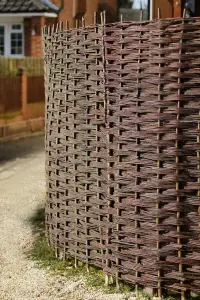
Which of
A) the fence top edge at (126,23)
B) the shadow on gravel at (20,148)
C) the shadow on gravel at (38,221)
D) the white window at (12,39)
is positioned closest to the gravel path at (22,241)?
the shadow on gravel at (38,221)

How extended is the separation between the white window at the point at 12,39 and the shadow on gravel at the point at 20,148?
10311 millimetres

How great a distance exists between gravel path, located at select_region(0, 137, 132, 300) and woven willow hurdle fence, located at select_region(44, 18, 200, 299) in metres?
0.35

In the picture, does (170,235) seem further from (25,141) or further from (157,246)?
(25,141)

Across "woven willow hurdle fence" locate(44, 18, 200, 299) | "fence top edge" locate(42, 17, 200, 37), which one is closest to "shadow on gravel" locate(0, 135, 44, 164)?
"fence top edge" locate(42, 17, 200, 37)

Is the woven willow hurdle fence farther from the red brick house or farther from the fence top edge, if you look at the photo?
the red brick house

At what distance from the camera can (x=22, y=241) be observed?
7066 mm

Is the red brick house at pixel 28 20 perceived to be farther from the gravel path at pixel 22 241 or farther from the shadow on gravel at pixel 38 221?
the shadow on gravel at pixel 38 221

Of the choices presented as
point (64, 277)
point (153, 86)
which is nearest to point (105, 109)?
point (153, 86)

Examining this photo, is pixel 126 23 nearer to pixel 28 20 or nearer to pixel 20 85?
pixel 20 85

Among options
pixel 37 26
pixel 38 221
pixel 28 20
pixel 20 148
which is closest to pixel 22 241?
pixel 38 221

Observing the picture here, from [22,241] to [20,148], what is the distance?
741 cm

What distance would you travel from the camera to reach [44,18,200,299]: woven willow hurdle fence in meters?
4.91

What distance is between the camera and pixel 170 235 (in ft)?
16.6

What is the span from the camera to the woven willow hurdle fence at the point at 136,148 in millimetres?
4910
